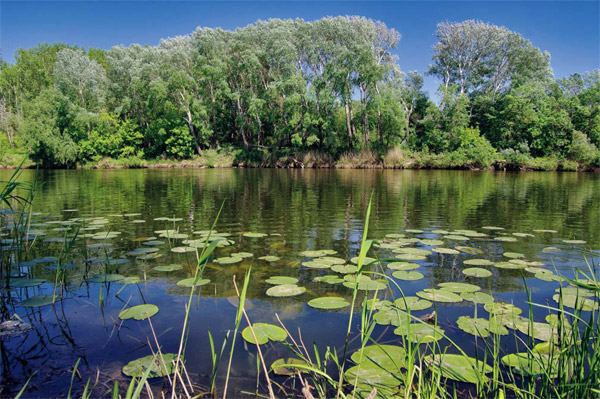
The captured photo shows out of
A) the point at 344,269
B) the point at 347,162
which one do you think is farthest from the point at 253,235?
the point at 347,162

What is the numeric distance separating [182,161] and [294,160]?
11867mm

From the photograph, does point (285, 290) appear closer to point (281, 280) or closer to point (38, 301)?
point (281, 280)

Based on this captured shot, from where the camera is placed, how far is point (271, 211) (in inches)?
376

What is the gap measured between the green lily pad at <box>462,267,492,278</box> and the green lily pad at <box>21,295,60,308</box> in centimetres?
462

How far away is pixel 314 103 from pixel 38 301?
31385 millimetres

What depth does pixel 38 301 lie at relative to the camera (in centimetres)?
355

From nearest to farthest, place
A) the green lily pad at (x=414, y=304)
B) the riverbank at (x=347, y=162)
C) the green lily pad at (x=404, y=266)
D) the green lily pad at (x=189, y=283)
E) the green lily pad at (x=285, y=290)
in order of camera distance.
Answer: the green lily pad at (x=414, y=304) < the green lily pad at (x=285, y=290) < the green lily pad at (x=189, y=283) < the green lily pad at (x=404, y=266) < the riverbank at (x=347, y=162)

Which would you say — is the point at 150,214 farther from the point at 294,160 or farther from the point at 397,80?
the point at 397,80

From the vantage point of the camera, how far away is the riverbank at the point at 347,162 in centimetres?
2953

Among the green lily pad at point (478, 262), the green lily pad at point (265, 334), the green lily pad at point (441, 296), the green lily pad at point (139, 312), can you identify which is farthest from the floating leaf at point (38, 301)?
the green lily pad at point (478, 262)

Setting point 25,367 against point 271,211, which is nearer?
point 25,367

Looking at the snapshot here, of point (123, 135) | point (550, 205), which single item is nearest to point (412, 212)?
point (550, 205)

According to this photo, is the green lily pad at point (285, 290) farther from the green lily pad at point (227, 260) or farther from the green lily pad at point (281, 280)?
the green lily pad at point (227, 260)

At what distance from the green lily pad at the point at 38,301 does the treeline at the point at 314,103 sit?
96.0 ft
